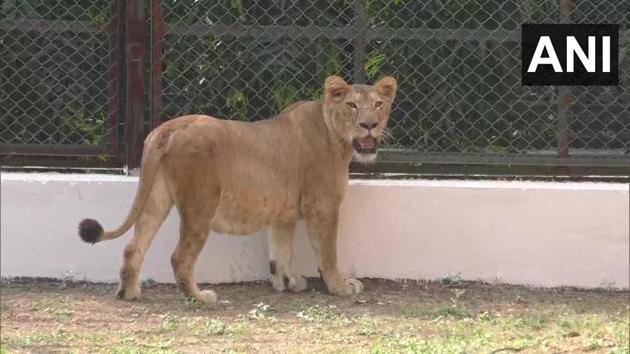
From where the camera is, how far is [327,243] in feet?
22.6

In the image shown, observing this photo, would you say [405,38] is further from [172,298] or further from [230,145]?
[172,298]

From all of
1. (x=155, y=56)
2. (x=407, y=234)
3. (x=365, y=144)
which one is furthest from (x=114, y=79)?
(x=407, y=234)

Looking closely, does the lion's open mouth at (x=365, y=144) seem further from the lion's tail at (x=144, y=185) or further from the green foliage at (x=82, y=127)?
the green foliage at (x=82, y=127)

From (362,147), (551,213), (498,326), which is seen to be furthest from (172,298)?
(551,213)

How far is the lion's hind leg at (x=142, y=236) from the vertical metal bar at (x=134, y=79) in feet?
2.23

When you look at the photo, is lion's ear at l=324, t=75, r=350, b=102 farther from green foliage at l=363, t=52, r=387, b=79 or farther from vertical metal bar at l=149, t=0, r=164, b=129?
vertical metal bar at l=149, t=0, r=164, b=129

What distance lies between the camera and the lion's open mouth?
6.83 metres

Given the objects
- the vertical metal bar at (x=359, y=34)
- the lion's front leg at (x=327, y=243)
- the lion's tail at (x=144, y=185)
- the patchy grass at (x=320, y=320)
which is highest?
the vertical metal bar at (x=359, y=34)

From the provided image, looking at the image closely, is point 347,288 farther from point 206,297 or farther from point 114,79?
point 114,79

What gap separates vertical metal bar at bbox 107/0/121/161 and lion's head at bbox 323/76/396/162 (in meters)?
1.33

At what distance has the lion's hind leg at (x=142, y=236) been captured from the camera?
6.56m

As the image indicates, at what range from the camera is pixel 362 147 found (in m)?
6.83

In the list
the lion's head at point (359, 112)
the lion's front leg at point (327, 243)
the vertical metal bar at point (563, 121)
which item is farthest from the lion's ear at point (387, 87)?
the vertical metal bar at point (563, 121)

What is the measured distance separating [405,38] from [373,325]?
2.06 meters
